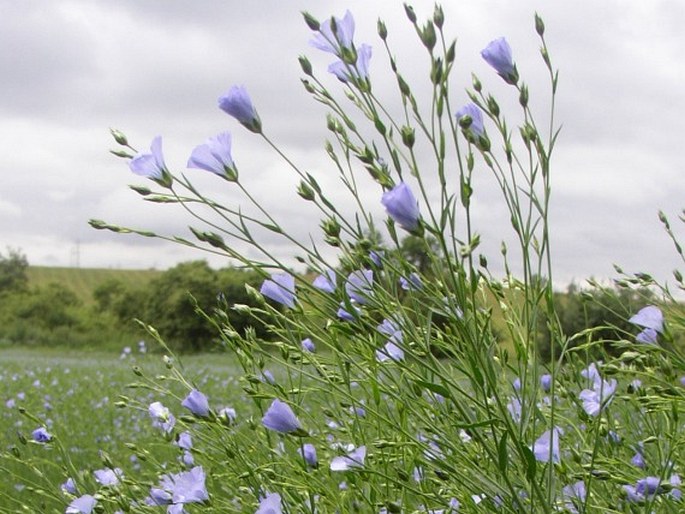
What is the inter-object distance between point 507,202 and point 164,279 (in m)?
21.1

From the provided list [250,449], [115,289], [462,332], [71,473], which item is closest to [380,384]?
[462,332]

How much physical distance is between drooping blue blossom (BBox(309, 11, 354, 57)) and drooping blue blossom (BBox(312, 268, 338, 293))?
0.36 metres

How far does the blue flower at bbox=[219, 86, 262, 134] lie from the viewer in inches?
59.7

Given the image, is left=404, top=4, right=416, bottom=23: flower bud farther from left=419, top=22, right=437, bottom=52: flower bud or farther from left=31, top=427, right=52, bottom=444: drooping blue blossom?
left=31, top=427, right=52, bottom=444: drooping blue blossom

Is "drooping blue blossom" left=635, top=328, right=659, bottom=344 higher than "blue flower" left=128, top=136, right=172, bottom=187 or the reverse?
the reverse

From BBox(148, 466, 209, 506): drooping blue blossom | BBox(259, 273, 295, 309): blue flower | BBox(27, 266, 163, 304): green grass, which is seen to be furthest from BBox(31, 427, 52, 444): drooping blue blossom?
BBox(27, 266, 163, 304): green grass

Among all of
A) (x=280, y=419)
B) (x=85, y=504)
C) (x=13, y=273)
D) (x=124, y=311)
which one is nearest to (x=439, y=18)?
(x=280, y=419)

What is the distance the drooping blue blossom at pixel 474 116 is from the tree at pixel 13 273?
1247 inches

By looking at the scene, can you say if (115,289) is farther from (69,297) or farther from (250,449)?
(250,449)

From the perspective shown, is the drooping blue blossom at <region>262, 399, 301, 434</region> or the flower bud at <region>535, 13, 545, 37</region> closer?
the drooping blue blossom at <region>262, 399, 301, 434</region>

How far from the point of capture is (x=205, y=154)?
4.87 feet

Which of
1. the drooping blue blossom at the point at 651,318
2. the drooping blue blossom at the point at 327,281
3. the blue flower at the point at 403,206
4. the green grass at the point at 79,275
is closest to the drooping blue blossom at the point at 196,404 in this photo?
the drooping blue blossom at the point at 327,281

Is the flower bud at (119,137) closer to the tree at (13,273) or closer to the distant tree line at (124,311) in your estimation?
the distant tree line at (124,311)

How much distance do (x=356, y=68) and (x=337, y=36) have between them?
65 millimetres
